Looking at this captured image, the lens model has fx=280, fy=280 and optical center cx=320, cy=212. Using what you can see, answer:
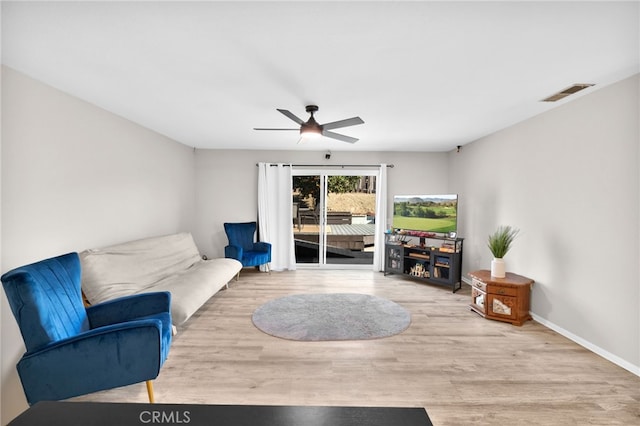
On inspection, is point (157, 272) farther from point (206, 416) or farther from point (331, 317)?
point (206, 416)

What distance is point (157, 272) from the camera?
334 cm

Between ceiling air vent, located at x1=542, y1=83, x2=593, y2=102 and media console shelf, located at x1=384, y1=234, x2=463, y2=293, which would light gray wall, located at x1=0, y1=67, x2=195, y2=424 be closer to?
media console shelf, located at x1=384, y1=234, x2=463, y2=293

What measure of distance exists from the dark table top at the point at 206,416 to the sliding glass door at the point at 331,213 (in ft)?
16.6

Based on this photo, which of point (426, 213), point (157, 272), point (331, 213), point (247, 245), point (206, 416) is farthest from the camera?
point (331, 213)

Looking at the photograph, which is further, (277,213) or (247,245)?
(277,213)

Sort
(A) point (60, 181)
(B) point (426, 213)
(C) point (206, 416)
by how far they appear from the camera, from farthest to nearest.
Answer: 1. (B) point (426, 213)
2. (A) point (60, 181)
3. (C) point (206, 416)

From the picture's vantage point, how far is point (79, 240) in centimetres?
273

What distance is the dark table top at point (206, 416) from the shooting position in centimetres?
52

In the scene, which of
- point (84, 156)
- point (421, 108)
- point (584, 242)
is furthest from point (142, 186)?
point (584, 242)

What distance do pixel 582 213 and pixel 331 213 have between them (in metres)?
3.73

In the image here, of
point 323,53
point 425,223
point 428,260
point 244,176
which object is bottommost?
point 428,260

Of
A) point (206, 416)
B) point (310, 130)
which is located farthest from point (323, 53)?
point (206, 416)

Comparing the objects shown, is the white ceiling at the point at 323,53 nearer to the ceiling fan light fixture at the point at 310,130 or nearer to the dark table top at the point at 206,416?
the ceiling fan light fixture at the point at 310,130

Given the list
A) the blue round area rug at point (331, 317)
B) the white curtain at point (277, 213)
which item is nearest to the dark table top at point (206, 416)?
the blue round area rug at point (331, 317)
